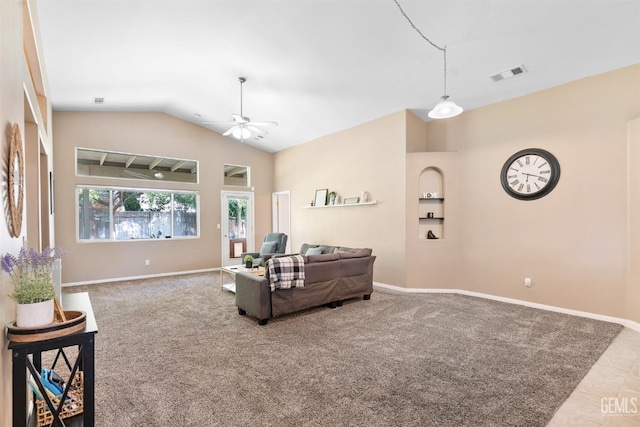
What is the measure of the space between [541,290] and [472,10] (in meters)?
3.75

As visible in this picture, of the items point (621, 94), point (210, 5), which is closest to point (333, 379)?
point (210, 5)

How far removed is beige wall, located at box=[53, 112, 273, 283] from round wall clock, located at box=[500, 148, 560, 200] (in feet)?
19.4

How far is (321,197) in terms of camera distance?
717 centimetres

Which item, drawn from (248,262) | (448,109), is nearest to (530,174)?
(448,109)

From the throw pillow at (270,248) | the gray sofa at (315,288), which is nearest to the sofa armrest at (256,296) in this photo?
the gray sofa at (315,288)

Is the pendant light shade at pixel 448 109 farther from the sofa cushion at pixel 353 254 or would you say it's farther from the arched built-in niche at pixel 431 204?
the sofa cushion at pixel 353 254

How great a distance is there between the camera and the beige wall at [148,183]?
6.01m

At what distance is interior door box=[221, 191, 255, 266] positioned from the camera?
793 centimetres

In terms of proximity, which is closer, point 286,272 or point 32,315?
point 32,315

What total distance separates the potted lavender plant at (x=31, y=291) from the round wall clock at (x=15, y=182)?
0.22 meters

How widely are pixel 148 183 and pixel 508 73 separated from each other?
693 centimetres

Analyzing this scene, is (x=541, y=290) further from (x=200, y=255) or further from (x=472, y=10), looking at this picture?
(x=200, y=255)

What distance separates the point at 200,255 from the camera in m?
7.51

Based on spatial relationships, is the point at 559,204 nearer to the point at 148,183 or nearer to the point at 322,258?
the point at 322,258
